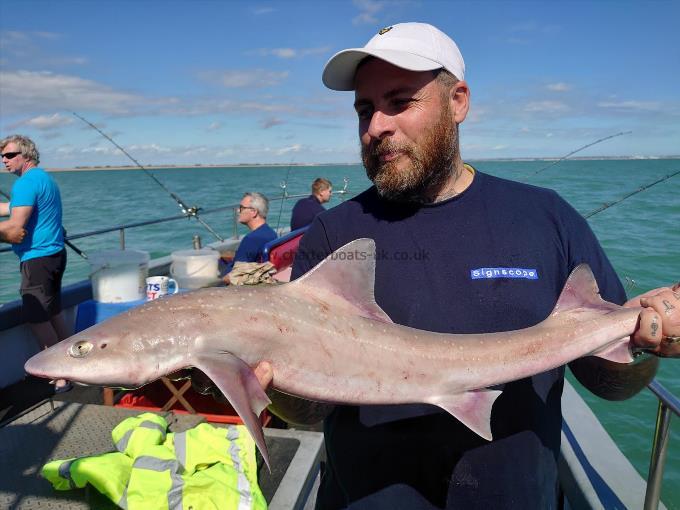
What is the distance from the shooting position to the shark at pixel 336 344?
1.75m

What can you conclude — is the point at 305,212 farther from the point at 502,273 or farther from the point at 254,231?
the point at 502,273

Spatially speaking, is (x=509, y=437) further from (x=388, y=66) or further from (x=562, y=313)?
(x=388, y=66)

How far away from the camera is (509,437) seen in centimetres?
204

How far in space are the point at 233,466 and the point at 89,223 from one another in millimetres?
33749

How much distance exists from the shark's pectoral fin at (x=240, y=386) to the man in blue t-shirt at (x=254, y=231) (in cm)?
495

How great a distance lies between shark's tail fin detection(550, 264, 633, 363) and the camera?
197cm

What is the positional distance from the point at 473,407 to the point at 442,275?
0.55 meters

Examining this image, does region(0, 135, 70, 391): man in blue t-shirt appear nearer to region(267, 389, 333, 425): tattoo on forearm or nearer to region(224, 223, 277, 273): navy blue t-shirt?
region(224, 223, 277, 273): navy blue t-shirt

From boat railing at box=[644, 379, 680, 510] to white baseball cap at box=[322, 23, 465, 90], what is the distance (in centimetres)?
178

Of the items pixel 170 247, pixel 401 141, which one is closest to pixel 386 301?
pixel 401 141

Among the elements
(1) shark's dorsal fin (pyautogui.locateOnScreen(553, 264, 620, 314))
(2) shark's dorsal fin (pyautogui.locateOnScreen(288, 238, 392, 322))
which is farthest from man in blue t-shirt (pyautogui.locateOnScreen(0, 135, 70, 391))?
(1) shark's dorsal fin (pyautogui.locateOnScreen(553, 264, 620, 314))

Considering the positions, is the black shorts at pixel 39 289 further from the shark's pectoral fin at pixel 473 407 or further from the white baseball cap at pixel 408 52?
the shark's pectoral fin at pixel 473 407

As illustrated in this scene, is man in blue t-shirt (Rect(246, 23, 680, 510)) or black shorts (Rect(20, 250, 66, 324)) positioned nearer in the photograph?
man in blue t-shirt (Rect(246, 23, 680, 510))

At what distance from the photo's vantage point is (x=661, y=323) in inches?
73.0
